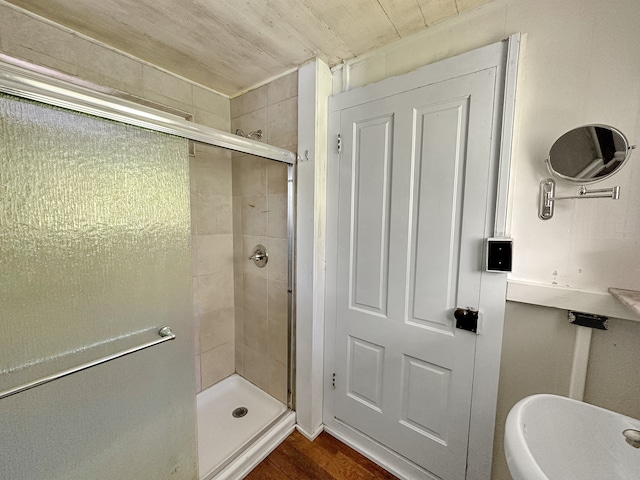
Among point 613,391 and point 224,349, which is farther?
point 224,349

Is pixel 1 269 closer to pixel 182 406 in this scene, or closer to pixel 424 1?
pixel 182 406

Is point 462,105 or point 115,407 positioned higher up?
point 462,105

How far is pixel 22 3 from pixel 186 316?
4.55 ft

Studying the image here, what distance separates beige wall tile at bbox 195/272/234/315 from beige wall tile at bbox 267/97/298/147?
1026mm

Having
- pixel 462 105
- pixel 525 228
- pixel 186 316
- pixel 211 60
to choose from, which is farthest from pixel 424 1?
pixel 186 316

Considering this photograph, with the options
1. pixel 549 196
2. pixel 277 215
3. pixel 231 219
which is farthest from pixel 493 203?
pixel 231 219

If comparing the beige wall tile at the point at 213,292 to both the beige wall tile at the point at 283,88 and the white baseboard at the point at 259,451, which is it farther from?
the beige wall tile at the point at 283,88

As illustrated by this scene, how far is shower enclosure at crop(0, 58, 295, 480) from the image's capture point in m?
0.68

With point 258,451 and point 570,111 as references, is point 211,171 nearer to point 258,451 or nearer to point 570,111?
point 258,451

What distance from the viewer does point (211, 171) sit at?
1.72 meters

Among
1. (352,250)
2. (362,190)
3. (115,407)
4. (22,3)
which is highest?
(22,3)

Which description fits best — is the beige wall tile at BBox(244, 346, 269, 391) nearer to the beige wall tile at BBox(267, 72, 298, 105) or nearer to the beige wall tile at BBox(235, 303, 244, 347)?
the beige wall tile at BBox(235, 303, 244, 347)

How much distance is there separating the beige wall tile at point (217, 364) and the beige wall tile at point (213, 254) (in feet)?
1.95

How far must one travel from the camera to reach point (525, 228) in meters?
0.96
